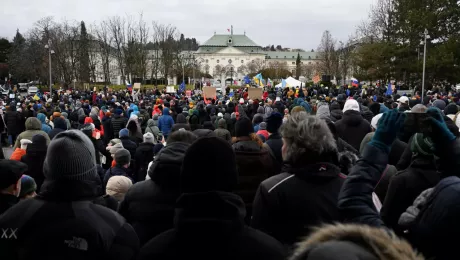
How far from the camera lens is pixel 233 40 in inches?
6836

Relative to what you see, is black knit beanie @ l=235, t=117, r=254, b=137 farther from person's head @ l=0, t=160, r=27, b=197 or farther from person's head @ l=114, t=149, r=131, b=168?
person's head @ l=0, t=160, r=27, b=197

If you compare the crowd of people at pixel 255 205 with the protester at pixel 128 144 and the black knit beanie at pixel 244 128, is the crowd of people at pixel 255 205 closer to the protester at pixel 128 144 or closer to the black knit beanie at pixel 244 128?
→ the black knit beanie at pixel 244 128

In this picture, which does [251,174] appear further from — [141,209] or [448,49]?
[448,49]

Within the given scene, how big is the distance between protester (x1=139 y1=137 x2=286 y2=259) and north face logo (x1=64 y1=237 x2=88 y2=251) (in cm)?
43

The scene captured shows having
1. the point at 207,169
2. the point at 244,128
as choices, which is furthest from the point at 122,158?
the point at 207,169

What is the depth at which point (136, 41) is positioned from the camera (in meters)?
74.1

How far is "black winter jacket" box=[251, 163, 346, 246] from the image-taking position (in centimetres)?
313

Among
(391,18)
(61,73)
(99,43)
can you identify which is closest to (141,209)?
(391,18)

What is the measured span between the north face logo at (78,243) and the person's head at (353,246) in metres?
1.59

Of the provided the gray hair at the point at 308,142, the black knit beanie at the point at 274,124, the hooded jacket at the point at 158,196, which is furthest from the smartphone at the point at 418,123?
the black knit beanie at the point at 274,124

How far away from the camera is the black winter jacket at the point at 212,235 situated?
2.31 meters

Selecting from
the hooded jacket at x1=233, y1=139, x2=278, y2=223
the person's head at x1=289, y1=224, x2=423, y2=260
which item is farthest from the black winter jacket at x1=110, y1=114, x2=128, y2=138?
the person's head at x1=289, y1=224, x2=423, y2=260

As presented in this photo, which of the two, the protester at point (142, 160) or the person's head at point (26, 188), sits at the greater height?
the person's head at point (26, 188)

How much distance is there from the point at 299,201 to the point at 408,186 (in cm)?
104
